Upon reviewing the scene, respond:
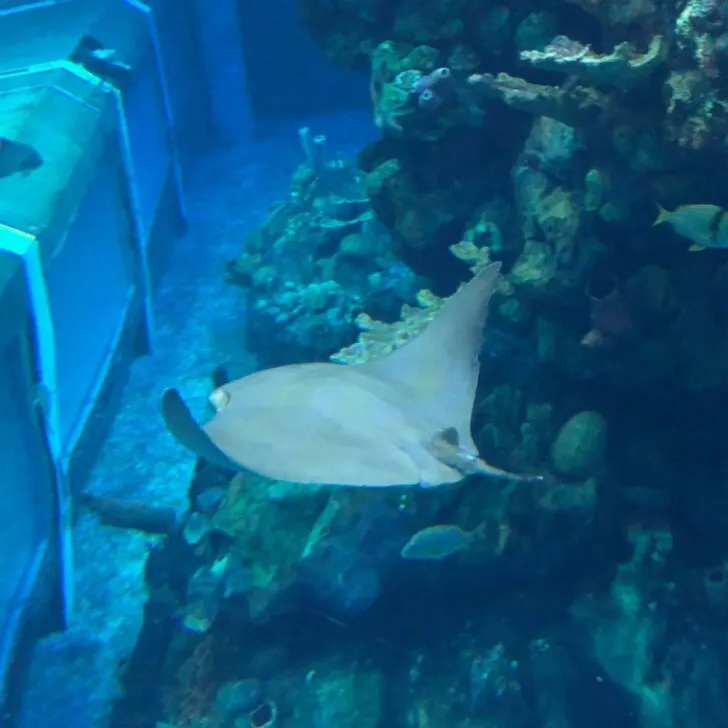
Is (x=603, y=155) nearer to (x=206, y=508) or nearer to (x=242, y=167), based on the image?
(x=206, y=508)

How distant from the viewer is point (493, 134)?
15.5ft

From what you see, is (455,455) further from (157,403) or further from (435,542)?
(157,403)

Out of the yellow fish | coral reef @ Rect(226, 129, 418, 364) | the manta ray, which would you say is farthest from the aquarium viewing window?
the yellow fish

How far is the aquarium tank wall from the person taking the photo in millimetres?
3029

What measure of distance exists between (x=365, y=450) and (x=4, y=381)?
2796mm

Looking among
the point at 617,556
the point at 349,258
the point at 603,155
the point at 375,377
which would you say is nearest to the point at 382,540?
the point at 375,377

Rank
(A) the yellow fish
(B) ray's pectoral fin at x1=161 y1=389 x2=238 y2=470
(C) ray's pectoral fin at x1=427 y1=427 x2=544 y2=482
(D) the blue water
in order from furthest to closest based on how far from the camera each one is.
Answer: (D) the blue water < (A) the yellow fish < (C) ray's pectoral fin at x1=427 y1=427 x2=544 y2=482 < (B) ray's pectoral fin at x1=161 y1=389 x2=238 y2=470

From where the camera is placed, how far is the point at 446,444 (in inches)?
105

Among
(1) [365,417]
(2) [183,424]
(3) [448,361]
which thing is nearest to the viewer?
(2) [183,424]

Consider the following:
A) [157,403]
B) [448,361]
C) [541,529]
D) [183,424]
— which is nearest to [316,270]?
[157,403]

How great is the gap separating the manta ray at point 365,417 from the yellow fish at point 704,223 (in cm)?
78

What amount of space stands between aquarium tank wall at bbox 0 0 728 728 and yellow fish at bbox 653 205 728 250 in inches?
0.4

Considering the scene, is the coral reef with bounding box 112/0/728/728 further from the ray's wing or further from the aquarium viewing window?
the aquarium viewing window

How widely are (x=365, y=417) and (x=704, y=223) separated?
1563mm
